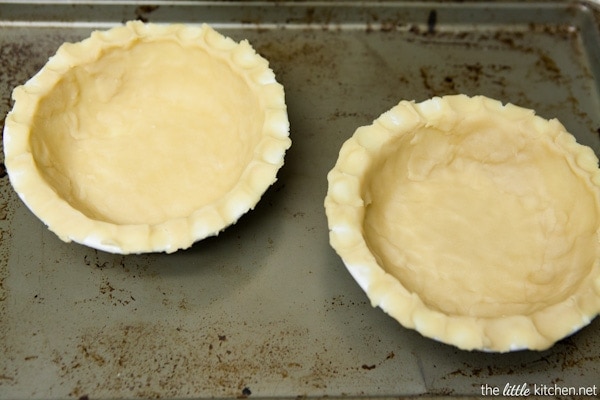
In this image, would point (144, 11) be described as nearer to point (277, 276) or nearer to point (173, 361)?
point (277, 276)

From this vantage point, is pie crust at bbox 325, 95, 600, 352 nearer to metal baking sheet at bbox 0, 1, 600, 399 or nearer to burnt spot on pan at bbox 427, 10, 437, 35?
metal baking sheet at bbox 0, 1, 600, 399

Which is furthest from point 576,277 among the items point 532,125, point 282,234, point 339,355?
point 282,234

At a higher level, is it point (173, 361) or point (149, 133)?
point (149, 133)

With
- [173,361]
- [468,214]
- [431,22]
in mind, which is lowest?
[173,361]

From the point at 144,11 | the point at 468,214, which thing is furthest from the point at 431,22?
the point at 144,11

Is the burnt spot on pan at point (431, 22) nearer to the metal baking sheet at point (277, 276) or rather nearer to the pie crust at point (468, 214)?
the metal baking sheet at point (277, 276)
